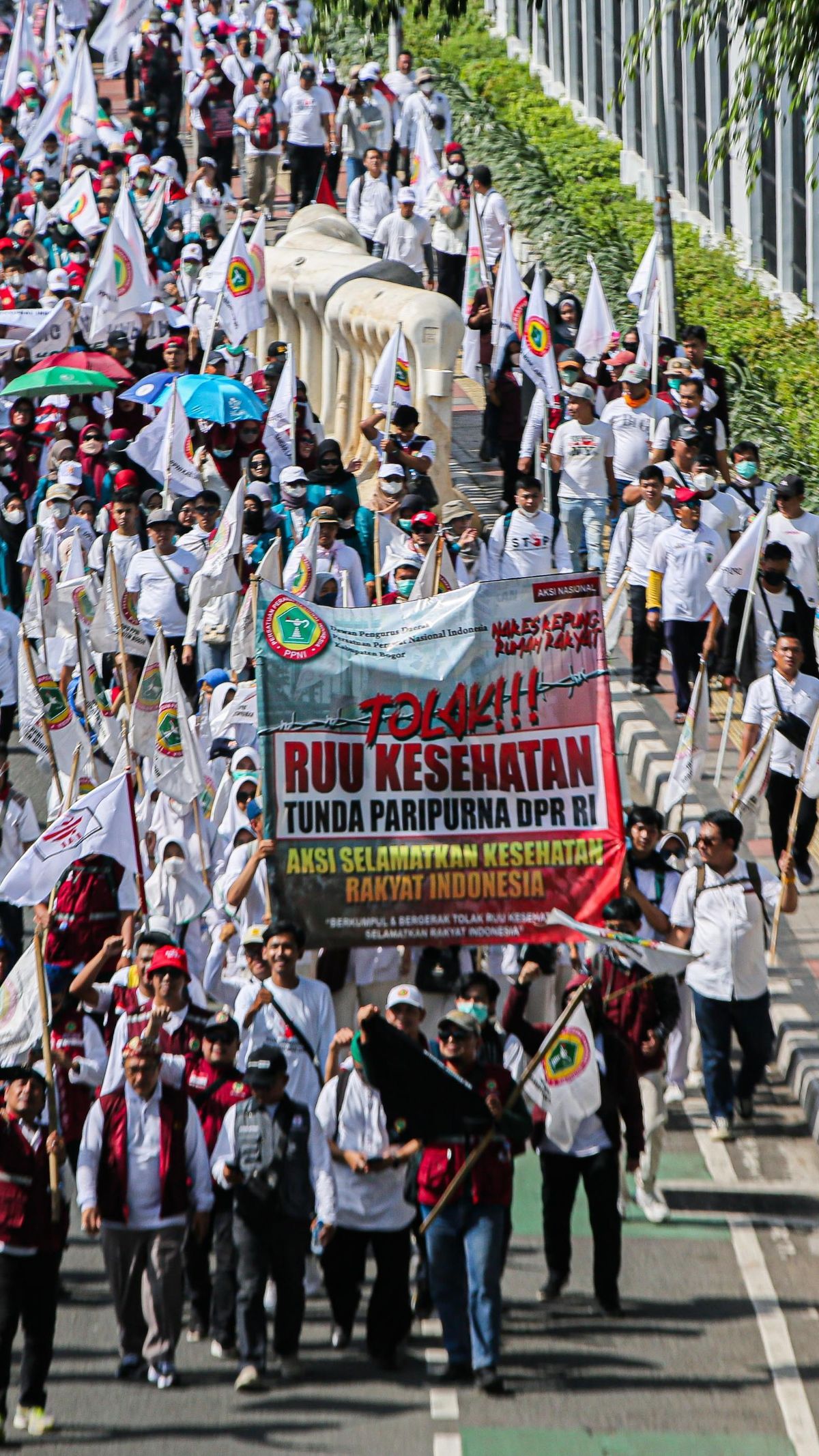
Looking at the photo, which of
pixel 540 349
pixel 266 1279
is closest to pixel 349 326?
pixel 540 349

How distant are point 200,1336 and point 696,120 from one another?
25285 millimetres

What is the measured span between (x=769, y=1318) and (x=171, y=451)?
9.92 metres

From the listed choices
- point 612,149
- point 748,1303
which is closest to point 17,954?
point 748,1303

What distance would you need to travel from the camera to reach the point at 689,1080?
39.3 ft

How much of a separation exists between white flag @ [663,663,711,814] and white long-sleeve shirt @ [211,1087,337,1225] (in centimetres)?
435

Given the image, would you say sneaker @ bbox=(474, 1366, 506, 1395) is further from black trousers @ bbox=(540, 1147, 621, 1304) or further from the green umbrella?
the green umbrella

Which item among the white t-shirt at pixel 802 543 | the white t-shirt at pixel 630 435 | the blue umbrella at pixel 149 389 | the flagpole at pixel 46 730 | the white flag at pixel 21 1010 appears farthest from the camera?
the blue umbrella at pixel 149 389

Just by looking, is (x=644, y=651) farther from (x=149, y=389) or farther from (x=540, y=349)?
(x=149, y=389)

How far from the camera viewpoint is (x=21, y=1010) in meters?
9.93

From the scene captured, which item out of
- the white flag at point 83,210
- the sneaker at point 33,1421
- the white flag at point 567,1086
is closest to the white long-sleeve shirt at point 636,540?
the white flag at point 567,1086

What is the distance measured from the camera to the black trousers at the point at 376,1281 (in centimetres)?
907

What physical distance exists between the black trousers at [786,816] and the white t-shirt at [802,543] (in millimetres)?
1952

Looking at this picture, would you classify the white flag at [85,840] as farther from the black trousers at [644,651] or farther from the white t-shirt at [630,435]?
the white t-shirt at [630,435]

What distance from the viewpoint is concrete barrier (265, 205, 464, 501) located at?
20.9 m
